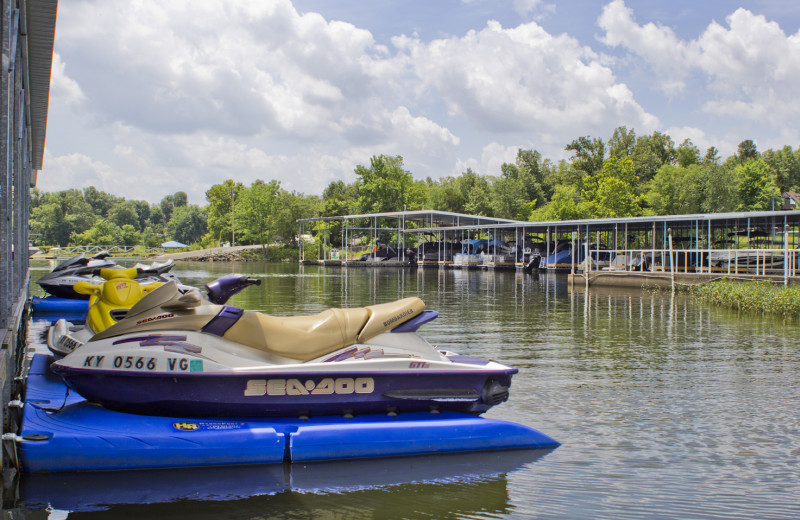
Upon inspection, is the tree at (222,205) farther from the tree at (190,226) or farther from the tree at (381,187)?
the tree at (190,226)

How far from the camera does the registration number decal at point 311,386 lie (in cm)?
539

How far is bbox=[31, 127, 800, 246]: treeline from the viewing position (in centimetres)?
6779

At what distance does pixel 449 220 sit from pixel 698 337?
5180 centimetres

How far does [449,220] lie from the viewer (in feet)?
213

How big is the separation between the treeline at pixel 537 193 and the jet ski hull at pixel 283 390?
5761 cm

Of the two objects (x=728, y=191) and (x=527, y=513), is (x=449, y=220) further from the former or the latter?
(x=527, y=513)

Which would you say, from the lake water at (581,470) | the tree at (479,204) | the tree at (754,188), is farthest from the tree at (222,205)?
the lake water at (581,470)

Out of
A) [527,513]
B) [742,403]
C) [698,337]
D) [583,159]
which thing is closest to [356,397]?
[527,513]

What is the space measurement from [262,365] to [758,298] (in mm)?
17882

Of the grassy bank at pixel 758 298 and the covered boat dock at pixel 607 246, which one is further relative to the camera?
the covered boat dock at pixel 607 246

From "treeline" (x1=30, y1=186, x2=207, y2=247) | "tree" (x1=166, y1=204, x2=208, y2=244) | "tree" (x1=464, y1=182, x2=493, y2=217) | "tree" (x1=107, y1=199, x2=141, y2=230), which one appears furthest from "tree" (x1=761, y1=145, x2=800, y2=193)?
"tree" (x1=107, y1=199, x2=141, y2=230)

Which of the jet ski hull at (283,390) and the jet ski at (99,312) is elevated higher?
the jet ski at (99,312)

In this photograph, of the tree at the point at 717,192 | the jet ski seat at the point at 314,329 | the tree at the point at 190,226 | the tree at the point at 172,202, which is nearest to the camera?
the jet ski seat at the point at 314,329

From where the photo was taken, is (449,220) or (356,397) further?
(449,220)
